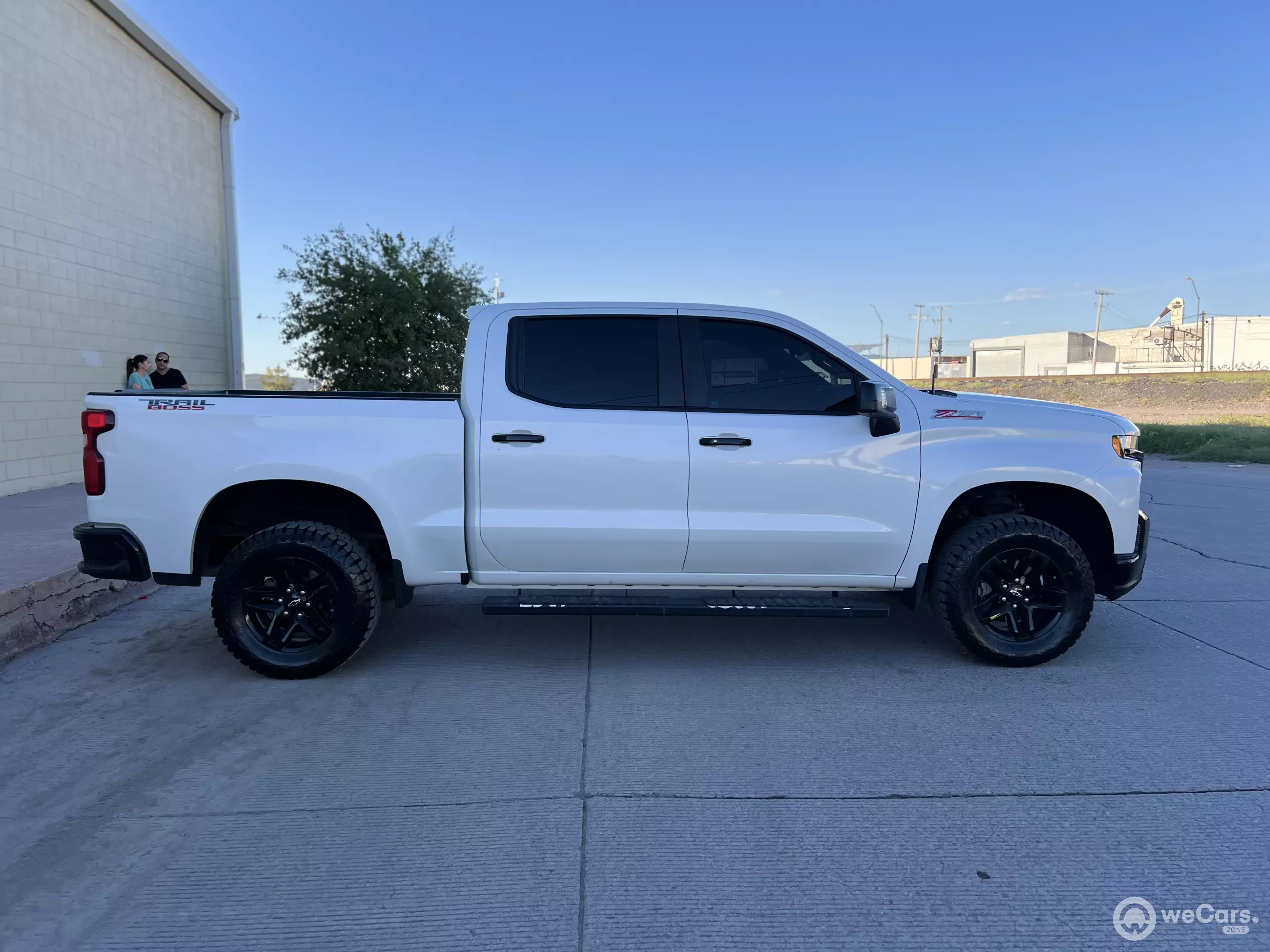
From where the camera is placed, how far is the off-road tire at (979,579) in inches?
173

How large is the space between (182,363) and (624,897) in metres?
14.1

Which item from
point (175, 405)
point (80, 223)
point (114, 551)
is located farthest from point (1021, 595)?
point (80, 223)

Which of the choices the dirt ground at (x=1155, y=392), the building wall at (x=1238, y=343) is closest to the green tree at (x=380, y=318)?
the dirt ground at (x=1155, y=392)

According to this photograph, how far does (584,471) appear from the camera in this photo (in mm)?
4301

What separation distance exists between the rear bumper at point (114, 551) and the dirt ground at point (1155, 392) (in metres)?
33.8

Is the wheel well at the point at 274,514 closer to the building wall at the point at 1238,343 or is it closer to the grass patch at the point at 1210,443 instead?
the grass patch at the point at 1210,443

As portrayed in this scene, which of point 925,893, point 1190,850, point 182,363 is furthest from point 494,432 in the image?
point 182,363

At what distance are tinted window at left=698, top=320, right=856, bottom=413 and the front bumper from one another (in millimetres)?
1792

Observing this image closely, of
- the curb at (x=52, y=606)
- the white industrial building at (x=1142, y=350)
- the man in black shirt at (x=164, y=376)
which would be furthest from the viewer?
the white industrial building at (x=1142, y=350)

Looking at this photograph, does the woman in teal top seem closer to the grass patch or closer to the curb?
the curb

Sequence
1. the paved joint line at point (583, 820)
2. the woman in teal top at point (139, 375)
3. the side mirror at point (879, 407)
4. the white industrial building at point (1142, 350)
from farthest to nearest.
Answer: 1. the white industrial building at point (1142, 350)
2. the woman in teal top at point (139, 375)
3. the side mirror at point (879, 407)
4. the paved joint line at point (583, 820)

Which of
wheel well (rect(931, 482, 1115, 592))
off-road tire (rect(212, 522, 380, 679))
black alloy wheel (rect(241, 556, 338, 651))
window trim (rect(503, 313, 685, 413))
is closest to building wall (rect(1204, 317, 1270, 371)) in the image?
wheel well (rect(931, 482, 1115, 592))

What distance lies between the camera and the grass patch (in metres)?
16.7

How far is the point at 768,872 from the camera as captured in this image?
2.69 m
